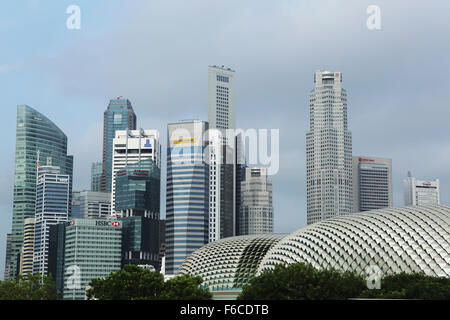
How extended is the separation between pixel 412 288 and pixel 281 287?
13.3 m

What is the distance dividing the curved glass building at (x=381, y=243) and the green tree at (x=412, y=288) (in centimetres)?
631

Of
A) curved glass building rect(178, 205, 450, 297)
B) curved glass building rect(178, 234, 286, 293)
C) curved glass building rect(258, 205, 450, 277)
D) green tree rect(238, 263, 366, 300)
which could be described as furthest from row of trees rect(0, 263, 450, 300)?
curved glass building rect(178, 234, 286, 293)

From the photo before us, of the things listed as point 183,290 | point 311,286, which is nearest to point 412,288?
point 311,286

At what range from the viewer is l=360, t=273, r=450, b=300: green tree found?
6719 centimetres

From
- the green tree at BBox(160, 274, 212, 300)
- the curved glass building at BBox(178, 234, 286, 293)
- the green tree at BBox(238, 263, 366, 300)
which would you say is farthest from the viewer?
the curved glass building at BBox(178, 234, 286, 293)

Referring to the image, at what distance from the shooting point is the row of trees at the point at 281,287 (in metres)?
71.3

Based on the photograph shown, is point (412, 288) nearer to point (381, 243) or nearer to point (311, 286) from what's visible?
point (311, 286)

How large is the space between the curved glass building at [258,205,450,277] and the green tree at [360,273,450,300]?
6.31 metres

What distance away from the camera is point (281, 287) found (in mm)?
74125

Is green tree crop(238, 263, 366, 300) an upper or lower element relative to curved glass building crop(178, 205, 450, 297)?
lower

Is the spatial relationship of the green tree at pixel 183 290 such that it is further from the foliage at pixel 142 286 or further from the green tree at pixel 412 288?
the green tree at pixel 412 288

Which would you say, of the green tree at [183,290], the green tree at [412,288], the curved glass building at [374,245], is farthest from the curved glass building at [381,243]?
the green tree at [183,290]

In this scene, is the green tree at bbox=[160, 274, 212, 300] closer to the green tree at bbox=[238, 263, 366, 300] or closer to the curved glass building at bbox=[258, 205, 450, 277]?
the green tree at bbox=[238, 263, 366, 300]
